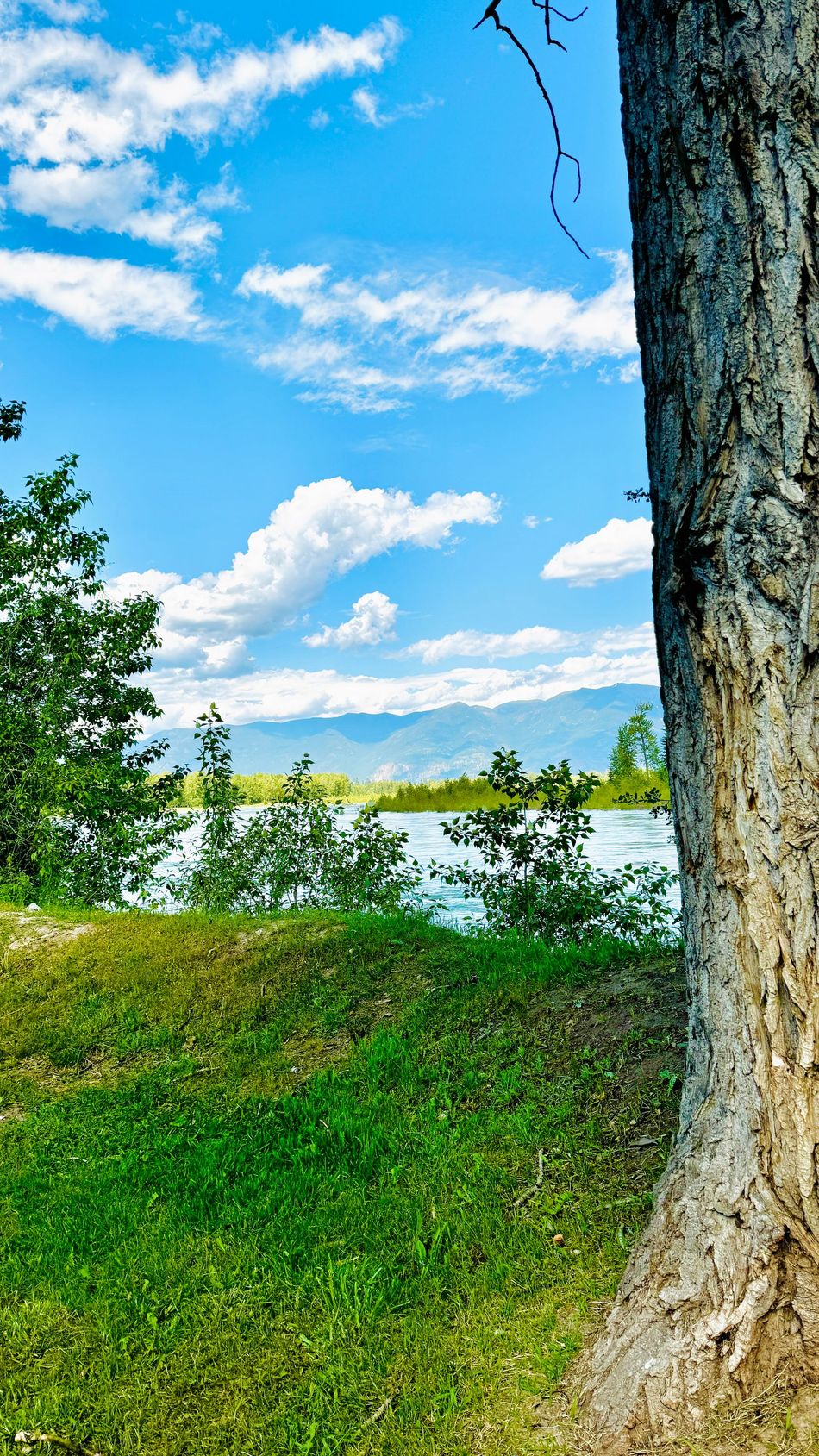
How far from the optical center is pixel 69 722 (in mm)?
10570

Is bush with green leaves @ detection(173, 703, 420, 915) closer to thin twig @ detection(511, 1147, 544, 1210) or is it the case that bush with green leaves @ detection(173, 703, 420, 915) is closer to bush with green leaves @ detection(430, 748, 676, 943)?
bush with green leaves @ detection(430, 748, 676, 943)

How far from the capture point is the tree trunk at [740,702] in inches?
80.5

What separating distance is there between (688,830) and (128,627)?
9.71 m

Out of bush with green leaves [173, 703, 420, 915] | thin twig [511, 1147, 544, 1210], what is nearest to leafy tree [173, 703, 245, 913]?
bush with green leaves [173, 703, 420, 915]

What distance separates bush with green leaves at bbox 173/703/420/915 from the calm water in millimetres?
326

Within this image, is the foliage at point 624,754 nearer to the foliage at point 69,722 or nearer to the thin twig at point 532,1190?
the foliage at point 69,722

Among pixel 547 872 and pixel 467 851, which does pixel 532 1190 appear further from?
pixel 467 851

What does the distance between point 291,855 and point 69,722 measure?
13.8 ft

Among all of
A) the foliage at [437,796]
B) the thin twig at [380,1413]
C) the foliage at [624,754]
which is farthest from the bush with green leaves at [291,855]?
the foliage at [624,754]

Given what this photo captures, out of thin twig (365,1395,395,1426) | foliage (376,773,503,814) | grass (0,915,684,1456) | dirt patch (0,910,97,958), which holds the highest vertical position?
foliage (376,773,503,814)

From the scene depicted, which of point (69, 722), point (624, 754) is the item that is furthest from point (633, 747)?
point (69, 722)

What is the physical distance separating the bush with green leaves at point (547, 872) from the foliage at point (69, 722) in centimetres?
500

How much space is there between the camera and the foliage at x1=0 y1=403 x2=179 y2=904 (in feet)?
32.7

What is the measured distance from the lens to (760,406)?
2.14 m
